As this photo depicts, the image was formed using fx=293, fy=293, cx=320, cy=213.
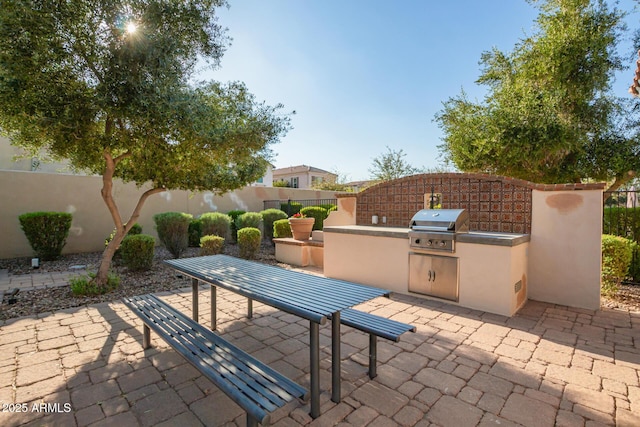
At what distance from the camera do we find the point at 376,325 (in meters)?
2.50

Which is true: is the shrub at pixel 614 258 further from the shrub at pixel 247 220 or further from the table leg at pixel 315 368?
the shrub at pixel 247 220

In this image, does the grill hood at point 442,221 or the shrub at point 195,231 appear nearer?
the grill hood at point 442,221

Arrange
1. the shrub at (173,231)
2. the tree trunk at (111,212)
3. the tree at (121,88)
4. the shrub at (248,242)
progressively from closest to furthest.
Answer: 1. the tree at (121,88)
2. the tree trunk at (111,212)
3. the shrub at (173,231)
4. the shrub at (248,242)

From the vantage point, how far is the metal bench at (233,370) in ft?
5.09

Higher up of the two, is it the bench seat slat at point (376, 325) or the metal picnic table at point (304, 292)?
the metal picnic table at point (304, 292)

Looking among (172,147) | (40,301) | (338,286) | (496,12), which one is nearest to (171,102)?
(172,147)

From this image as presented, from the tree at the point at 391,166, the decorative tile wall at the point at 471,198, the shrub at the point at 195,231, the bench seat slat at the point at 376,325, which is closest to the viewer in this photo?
the bench seat slat at the point at 376,325

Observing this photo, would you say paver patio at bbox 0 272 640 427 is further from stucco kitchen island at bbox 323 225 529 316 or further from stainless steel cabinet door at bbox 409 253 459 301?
stainless steel cabinet door at bbox 409 253 459 301

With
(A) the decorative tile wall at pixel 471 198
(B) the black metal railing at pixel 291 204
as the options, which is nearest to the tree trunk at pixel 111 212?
(A) the decorative tile wall at pixel 471 198

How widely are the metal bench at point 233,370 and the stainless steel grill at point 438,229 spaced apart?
3.33m

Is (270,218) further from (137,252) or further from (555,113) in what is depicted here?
(555,113)

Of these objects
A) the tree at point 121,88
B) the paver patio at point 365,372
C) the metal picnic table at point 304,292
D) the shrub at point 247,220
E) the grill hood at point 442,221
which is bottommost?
the paver patio at point 365,372

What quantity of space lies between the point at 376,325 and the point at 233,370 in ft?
3.99

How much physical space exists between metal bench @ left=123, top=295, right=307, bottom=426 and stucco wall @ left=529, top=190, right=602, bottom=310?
4.48m
